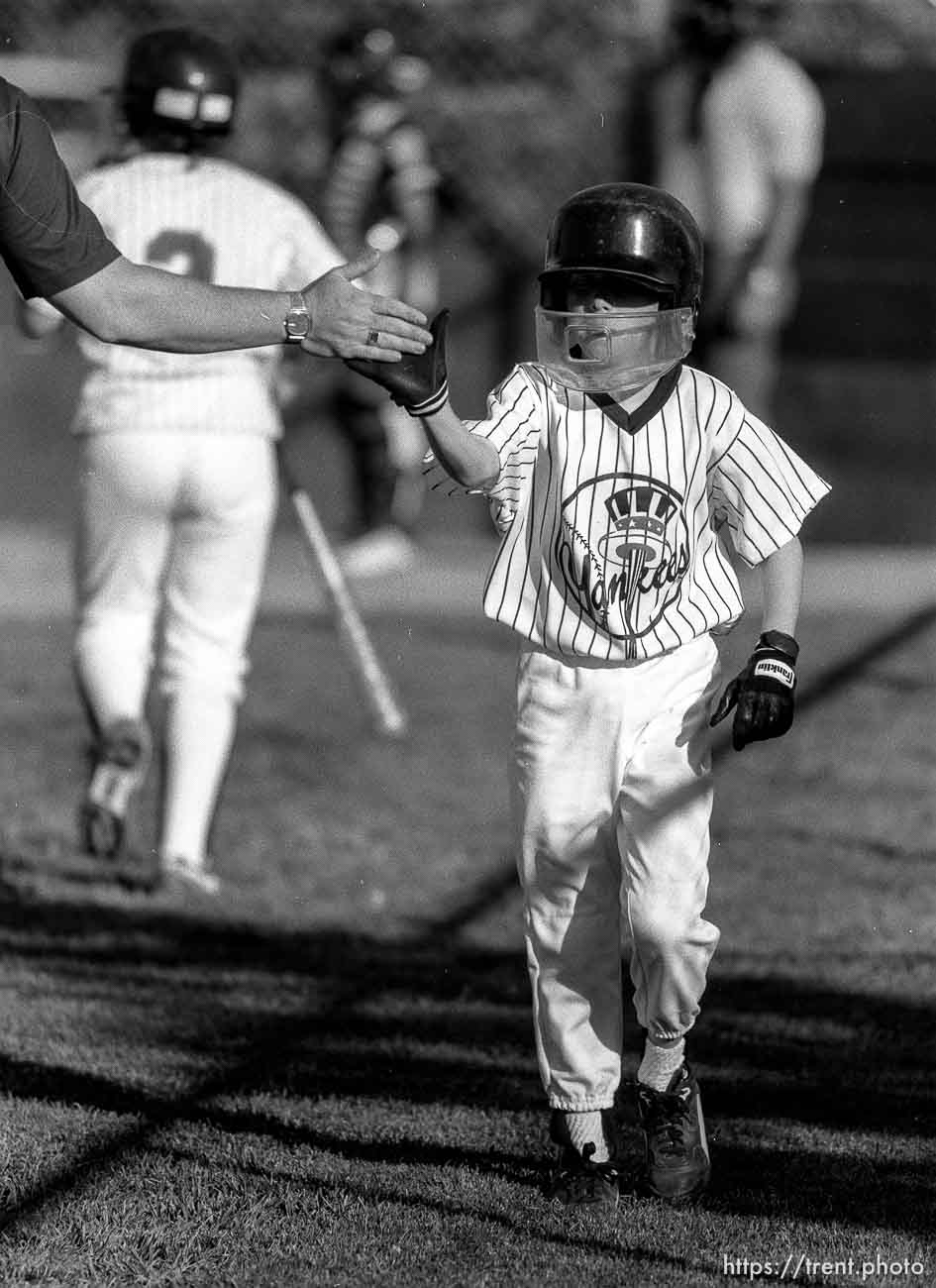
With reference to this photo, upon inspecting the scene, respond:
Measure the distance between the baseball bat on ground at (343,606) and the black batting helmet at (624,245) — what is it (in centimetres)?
258

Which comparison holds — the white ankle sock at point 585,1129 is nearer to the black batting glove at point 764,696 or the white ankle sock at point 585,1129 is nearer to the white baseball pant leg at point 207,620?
the black batting glove at point 764,696

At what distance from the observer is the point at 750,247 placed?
396 inches

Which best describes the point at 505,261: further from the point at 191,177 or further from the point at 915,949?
the point at 915,949

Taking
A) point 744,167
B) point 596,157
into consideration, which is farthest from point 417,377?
point 596,157

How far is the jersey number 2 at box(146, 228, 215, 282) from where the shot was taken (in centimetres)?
547

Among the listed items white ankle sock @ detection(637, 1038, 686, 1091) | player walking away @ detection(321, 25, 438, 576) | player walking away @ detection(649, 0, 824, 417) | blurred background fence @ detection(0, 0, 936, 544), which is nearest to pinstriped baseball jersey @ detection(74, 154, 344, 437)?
white ankle sock @ detection(637, 1038, 686, 1091)

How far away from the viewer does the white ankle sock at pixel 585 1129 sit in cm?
360

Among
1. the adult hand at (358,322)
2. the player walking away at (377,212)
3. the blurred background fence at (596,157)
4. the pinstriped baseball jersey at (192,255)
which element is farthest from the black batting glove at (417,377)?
the blurred background fence at (596,157)

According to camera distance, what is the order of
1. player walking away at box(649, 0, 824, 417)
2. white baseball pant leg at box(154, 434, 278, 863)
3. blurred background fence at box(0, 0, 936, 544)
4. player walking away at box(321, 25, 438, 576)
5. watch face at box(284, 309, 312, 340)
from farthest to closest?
1. blurred background fence at box(0, 0, 936, 544)
2. player walking away at box(321, 25, 438, 576)
3. player walking away at box(649, 0, 824, 417)
4. white baseball pant leg at box(154, 434, 278, 863)
5. watch face at box(284, 309, 312, 340)

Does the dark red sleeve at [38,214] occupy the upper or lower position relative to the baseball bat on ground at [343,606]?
upper

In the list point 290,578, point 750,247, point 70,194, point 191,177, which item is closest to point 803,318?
point 750,247

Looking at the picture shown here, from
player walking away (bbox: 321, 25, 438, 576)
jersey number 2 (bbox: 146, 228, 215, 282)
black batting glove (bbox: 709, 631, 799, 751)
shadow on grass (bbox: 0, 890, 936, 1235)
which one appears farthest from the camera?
player walking away (bbox: 321, 25, 438, 576)

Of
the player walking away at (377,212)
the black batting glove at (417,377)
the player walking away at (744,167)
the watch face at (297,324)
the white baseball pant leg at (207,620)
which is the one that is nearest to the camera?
the black batting glove at (417,377)

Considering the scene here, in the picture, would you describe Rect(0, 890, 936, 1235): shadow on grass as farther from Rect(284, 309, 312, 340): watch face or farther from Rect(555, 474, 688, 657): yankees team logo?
Rect(284, 309, 312, 340): watch face
